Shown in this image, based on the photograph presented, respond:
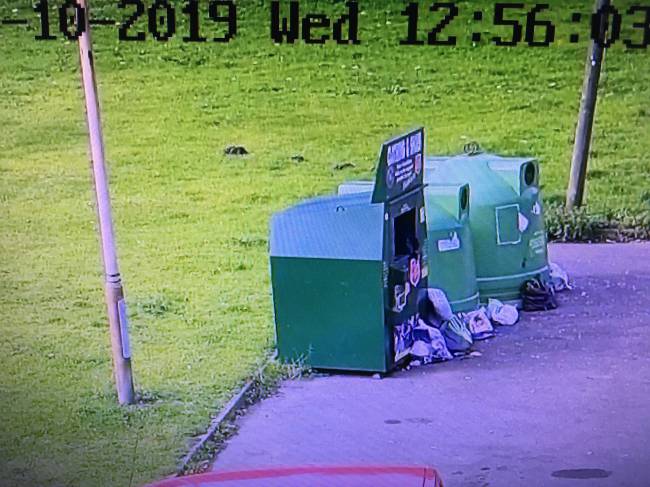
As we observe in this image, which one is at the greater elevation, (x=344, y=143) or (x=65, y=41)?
(x=65, y=41)

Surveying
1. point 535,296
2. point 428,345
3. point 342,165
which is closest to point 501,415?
point 428,345

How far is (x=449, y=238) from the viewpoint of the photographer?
5.78 meters

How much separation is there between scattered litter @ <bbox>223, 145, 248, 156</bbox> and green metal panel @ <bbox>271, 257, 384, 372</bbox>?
1825 mm

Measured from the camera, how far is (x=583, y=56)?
234 inches

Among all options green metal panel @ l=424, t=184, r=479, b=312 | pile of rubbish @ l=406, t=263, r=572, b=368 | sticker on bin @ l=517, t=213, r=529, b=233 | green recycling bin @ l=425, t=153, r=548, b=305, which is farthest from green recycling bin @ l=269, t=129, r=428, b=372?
sticker on bin @ l=517, t=213, r=529, b=233

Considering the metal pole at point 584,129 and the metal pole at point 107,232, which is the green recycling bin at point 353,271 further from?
the metal pole at point 584,129

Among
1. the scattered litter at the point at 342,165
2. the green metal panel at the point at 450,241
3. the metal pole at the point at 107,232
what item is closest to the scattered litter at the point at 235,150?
the scattered litter at the point at 342,165

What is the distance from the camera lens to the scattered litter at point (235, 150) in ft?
23.1

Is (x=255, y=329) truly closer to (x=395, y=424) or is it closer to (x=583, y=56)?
(x=395, y=424)

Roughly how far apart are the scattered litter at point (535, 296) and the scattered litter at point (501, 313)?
116 millimetres

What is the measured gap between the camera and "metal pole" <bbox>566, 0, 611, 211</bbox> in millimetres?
6188

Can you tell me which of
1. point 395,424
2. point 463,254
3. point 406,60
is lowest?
point 395,424

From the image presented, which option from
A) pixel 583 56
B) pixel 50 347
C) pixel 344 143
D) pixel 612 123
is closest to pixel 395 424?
pixel 50 347

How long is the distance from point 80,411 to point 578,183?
359 cm
